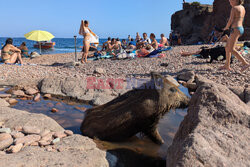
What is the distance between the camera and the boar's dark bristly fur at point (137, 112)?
257 cm

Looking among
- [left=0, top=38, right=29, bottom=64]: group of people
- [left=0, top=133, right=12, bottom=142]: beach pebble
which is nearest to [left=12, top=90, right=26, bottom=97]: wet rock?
[left=0, top=133, right=12, bottom=142]: beach pebble

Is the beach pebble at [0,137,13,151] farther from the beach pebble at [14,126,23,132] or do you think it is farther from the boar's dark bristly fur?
the boar's dark bristly fur

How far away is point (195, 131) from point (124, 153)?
49.0 inches

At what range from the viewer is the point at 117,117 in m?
2.81

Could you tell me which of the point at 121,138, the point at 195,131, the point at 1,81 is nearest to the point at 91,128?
the point at 121,138

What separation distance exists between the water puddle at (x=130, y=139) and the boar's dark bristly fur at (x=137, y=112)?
0.47 feet

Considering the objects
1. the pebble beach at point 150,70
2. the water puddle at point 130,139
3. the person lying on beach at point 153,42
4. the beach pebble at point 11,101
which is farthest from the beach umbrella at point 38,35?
the water puddle at point 130,139

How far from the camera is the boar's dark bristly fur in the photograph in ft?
8.42

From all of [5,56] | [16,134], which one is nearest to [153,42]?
[5,56]

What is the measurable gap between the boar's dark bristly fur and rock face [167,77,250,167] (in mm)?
382

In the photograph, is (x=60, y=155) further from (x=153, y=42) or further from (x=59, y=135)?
(x=153, y=42)

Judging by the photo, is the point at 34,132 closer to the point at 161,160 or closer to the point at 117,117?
the point at 117,117

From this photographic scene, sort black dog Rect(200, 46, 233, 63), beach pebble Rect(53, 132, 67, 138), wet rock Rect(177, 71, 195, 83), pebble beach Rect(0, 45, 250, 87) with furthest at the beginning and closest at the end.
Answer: black dog Rect(200, 46, 233, 63) < wet rock Rect(177, 71, 195, 83) < pebble beach Rect(0, 45, 250, 87) < beach pebble Rect(53, 132, 67, 138)

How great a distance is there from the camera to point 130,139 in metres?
3.05
